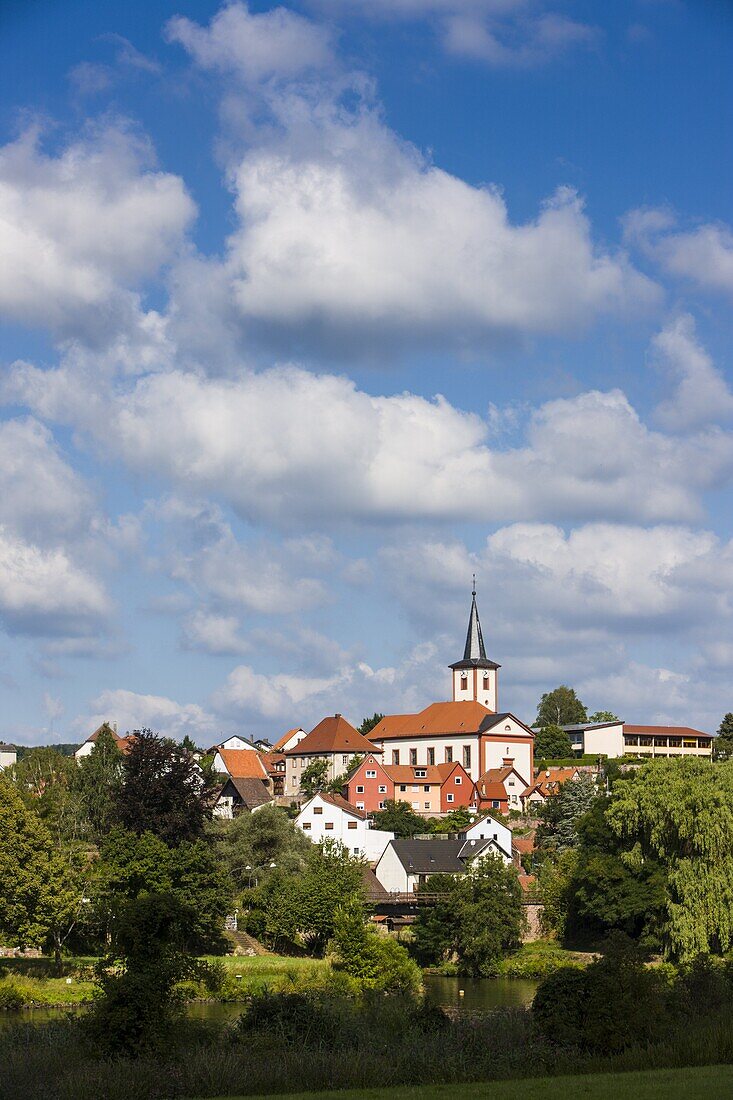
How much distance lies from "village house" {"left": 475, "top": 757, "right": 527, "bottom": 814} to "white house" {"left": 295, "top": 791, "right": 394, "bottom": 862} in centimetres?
2310

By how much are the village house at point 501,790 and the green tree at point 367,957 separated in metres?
50.4

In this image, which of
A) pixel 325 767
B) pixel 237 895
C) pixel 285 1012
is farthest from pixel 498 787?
pixel 285 1012

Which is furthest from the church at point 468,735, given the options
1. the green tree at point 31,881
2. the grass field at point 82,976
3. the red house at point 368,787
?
the green tree at point 31,881

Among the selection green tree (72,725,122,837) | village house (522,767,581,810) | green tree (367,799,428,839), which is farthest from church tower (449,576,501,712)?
green tree (72,725,122,837)

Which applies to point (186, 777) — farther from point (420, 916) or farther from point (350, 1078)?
point (350, 1078)

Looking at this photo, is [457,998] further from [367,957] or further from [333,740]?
[333,740]

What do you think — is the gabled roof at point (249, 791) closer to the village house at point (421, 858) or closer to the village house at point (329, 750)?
the village house at point (329, 750)

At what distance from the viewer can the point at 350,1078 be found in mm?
18484

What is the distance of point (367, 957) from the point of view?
4803cm

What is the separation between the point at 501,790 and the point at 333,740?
1469 cm

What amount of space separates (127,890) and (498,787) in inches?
2299

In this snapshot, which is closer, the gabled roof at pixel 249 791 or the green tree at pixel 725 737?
the gabled roof at pixel 249 791

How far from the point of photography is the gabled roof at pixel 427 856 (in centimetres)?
6500

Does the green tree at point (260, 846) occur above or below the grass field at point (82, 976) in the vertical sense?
above
